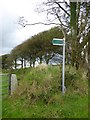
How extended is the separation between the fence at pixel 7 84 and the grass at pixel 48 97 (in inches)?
20.4

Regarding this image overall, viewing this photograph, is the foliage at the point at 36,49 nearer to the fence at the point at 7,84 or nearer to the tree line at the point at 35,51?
the tree line at the point at 35,51

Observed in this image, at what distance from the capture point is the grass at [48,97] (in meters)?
8.35

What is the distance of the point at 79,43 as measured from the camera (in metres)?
15.5

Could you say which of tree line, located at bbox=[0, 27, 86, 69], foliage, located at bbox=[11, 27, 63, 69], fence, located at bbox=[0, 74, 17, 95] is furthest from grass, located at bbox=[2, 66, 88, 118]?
foliage, located at bbox=[11, 27, 63, 69]

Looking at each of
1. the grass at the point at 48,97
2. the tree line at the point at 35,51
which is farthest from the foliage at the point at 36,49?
the grass at the point at 48,97

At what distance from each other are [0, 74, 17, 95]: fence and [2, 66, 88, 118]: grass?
52 centimetres

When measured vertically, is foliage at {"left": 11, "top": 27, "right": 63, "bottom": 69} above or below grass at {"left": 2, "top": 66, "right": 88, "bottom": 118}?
above

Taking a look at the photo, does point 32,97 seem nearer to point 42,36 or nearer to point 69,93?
point 69,93

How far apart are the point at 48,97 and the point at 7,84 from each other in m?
2.39

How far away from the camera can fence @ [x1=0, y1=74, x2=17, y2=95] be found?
10.7 metres

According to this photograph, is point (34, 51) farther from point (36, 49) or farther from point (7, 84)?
point (7, 84)

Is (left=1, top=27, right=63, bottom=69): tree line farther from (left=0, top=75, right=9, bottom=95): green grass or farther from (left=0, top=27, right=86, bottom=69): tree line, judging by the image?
(left=0, top=75, right=9, bottom=95): green grass

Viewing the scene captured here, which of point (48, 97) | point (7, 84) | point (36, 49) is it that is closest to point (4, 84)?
point (7, 84)

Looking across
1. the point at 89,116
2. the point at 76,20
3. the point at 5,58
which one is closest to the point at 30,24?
the point at 76,20
